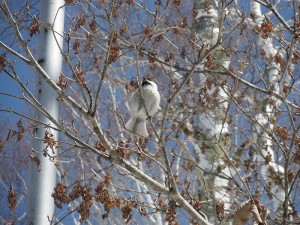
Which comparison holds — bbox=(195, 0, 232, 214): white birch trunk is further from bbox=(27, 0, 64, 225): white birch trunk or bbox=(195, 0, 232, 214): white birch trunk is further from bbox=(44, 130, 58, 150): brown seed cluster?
bbox=(44, 130, 58, 150): brown seed cluster

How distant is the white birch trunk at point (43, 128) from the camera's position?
275cm

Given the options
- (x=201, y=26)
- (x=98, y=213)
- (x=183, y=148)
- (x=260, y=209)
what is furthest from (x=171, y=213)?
(x=98, y=213)

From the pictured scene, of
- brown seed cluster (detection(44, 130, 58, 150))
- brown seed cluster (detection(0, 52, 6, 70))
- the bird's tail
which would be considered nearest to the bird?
the bird's tail

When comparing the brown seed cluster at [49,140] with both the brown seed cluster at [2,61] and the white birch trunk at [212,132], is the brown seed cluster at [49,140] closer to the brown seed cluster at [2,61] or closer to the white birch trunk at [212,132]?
the brown seed cluster at [2,61]

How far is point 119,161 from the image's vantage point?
2.40m

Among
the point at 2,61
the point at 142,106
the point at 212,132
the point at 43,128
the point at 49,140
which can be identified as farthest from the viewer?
the point at 212,132

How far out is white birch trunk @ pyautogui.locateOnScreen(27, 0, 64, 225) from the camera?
2.75 meters

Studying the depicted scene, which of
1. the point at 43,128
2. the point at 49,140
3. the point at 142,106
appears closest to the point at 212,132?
the point at 142,106

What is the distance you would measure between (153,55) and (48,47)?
120 cm

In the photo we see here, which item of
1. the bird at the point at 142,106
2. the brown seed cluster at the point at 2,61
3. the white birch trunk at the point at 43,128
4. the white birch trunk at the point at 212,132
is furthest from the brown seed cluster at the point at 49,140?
the white birch trunk at the point at 212,132

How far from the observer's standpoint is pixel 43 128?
9.66 feet

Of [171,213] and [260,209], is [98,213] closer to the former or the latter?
[171,213]

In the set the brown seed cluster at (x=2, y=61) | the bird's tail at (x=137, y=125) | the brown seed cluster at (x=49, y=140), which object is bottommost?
the brown seed cluster at (x=49, y=140)

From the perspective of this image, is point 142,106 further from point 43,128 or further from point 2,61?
point 2,61
